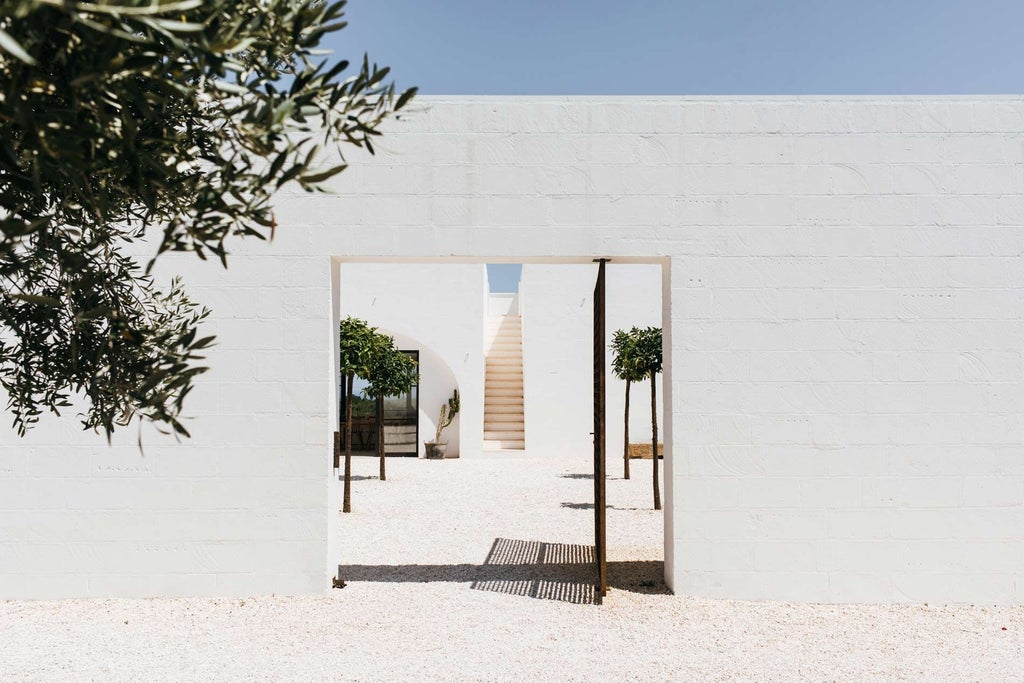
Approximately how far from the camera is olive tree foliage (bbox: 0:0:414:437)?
1526mm

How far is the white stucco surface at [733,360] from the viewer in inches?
193

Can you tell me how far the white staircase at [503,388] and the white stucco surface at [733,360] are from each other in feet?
33.0

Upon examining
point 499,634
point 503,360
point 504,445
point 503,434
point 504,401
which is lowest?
point 499,634

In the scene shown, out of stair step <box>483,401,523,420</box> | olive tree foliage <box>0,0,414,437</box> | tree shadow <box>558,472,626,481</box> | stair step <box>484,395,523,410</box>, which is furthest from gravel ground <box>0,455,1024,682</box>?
stair step <box>484,395,523,410</box>

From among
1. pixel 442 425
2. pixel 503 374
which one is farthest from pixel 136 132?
pixel 503 374

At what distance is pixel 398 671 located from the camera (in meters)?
3.85

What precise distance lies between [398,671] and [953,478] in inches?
131

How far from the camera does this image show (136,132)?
1.72 m

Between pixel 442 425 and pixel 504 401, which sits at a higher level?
pixel 504 401

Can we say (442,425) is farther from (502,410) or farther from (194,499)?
(194,499)

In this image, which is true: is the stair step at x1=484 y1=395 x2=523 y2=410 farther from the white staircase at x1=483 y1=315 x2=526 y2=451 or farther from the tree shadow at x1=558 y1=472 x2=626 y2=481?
the tree shadow at x1=558 y1=472 x2=626 y2=481

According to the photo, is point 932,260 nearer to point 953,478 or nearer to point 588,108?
point 953,478

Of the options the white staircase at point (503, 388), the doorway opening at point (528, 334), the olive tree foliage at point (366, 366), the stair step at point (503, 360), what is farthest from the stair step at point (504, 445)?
the olive tree foliage at point (366, 366)

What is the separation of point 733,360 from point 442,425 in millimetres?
10636
